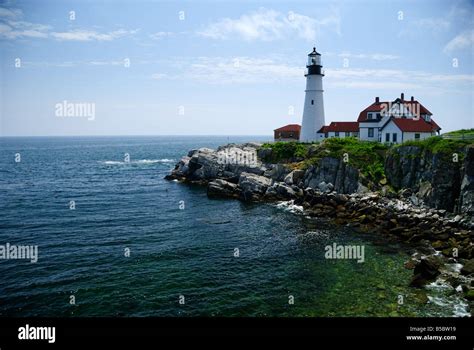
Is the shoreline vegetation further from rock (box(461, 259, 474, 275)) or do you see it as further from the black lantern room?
the black lantern room

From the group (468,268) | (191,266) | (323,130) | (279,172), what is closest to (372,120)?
(323,130)

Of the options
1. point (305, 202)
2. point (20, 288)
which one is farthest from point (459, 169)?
point (20, 288)

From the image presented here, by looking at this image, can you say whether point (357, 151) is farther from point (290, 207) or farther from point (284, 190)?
point (290, 207)

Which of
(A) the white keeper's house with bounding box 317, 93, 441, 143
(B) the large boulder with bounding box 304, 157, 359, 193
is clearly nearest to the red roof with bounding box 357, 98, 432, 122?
(A) the white keeper's house with bounding box 317, 93, 441, 143

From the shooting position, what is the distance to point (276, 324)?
34.5 feet

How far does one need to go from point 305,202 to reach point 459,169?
53.9 feet

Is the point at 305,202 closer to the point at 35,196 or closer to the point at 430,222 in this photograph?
the point at 430,222

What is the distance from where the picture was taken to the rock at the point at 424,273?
2231 centimetres

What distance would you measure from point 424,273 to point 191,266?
15427 mm

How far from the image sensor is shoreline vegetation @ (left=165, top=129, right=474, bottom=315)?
28.0 meters

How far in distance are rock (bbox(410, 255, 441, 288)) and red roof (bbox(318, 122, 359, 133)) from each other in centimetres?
4458

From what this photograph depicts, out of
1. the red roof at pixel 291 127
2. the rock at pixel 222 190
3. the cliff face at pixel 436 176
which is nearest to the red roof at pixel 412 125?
the cliff face at pixel 436 176

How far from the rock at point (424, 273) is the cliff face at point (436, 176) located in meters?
11.6

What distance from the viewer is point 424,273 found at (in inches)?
910
